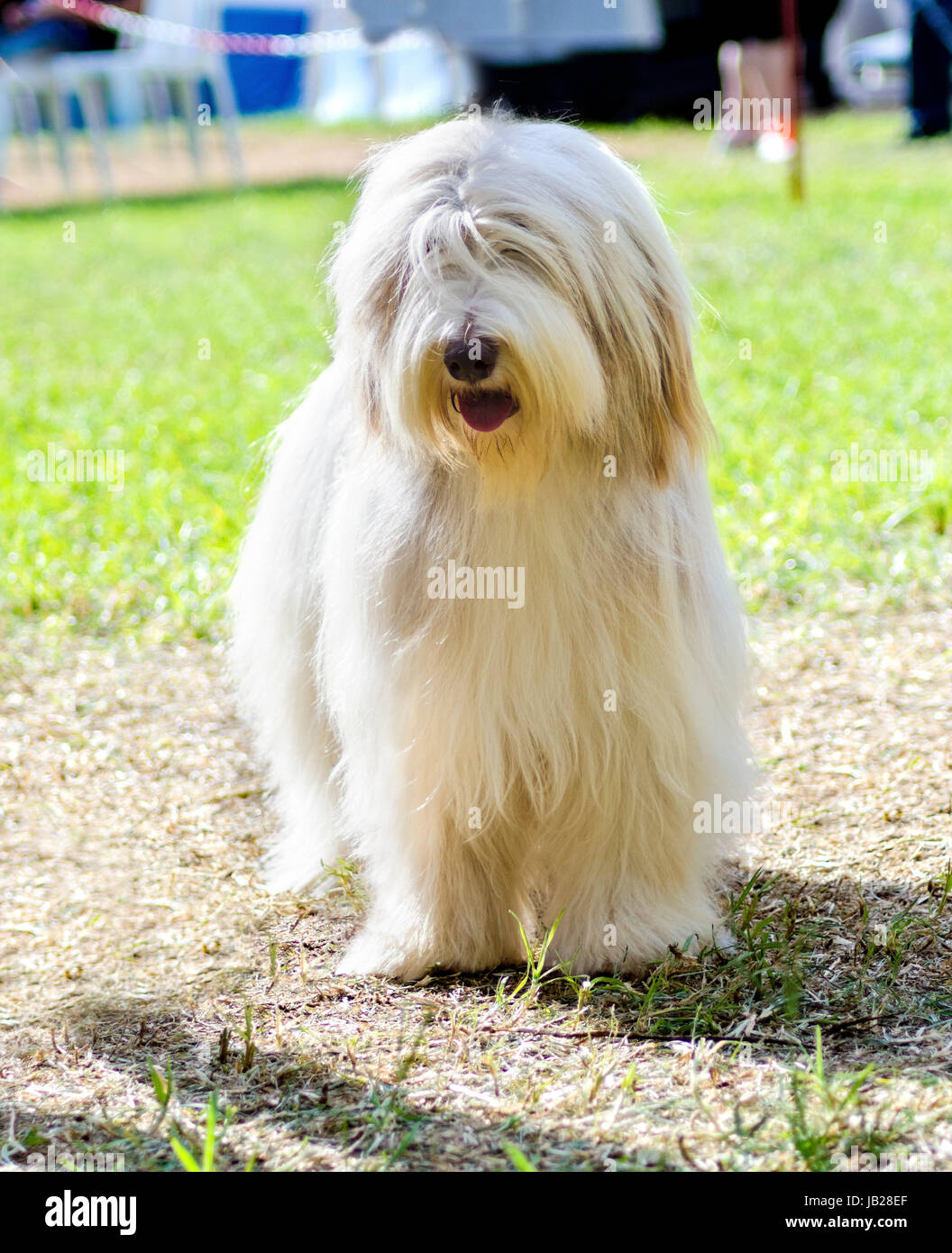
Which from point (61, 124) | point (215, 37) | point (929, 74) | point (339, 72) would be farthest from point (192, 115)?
point (929, 74)

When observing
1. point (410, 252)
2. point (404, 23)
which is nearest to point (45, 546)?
point (410, 252)

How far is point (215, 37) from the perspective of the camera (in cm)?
1586

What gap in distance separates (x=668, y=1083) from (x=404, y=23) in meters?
9.32

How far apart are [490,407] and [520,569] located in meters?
0.35

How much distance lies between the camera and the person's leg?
12137mm

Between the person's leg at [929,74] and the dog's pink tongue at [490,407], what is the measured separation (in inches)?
433

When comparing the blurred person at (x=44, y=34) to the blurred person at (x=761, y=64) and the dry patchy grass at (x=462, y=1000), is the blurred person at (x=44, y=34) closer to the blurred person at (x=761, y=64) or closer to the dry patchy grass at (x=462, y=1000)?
the blurred person at (x=761, y=64)

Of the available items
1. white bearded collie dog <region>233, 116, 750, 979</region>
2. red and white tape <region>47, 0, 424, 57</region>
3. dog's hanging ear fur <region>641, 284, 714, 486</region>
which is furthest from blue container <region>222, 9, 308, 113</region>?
dog's hanging ear fur <region>641, 284, 714, 486</region>

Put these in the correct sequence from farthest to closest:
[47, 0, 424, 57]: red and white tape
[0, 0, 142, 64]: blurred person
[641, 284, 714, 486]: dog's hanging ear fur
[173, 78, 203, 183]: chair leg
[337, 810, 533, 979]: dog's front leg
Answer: [0, 0, 142, 64]: blurred person
[173, 78, 203, 183]: chair leg
[47, 0, 424, 57]: red and white tape
[337, 810, 533, 979]: dog's front leg
[641, 284, 714, 486]: dog's hanging ear fur

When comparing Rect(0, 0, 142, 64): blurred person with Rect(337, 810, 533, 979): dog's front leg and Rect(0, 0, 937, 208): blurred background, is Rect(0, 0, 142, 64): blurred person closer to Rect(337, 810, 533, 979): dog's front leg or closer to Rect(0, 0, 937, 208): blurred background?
Rect(0, 0, 937, 208): blurred background

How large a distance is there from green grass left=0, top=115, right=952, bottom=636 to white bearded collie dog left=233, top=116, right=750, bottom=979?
522 mm

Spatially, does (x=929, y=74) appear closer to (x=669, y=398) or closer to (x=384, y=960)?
(x=669, y=398)

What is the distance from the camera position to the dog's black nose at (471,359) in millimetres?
2484
